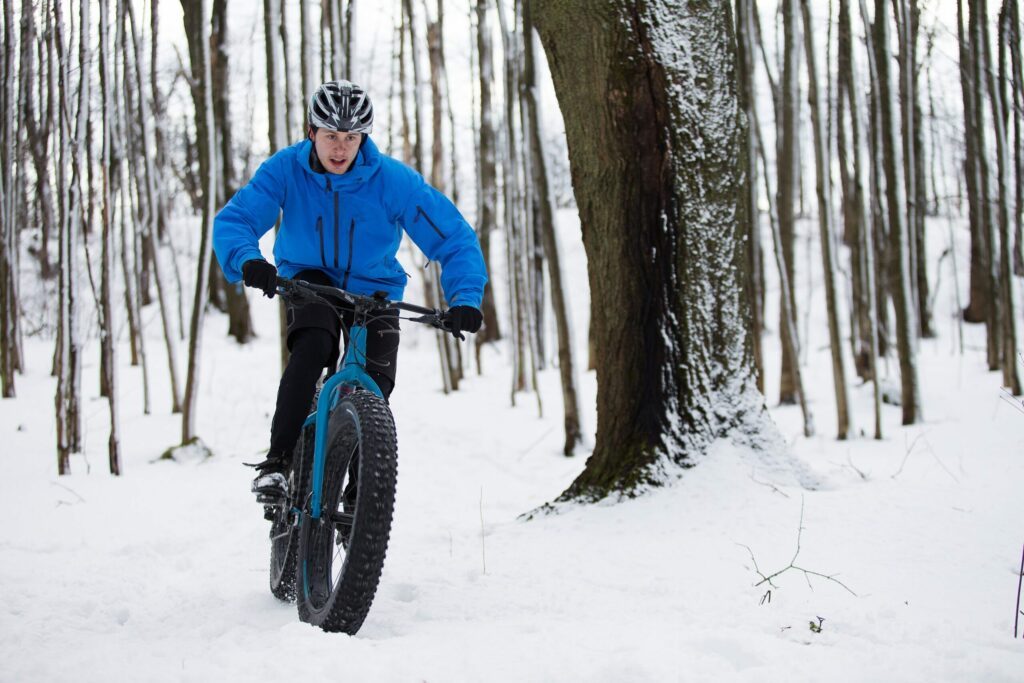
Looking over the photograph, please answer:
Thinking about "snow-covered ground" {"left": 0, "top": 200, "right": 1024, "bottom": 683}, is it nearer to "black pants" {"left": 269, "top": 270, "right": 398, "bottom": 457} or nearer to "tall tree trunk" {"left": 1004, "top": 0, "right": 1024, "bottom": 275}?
"black pants" {"left": 269, "top": 270, "right": 398, "bottom": 457}

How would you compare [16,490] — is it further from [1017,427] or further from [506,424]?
[1017,427]

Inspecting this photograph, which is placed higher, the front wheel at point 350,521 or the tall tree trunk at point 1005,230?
the tall tree trunk at point 1005,230

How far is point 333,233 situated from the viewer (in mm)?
3168

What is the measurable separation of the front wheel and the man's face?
0.91 meters

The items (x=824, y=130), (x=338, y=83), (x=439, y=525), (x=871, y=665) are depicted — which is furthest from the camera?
(x=824, y=130)

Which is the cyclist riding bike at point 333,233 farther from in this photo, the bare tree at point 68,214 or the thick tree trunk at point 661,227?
the bare tree at point 68,214

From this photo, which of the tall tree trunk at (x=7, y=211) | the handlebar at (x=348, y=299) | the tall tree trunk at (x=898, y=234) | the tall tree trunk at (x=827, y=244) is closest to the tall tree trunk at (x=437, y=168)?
the tall tree trunk at (x=7, y=211)

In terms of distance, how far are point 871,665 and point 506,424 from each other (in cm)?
704

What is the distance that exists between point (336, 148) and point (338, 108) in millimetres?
149

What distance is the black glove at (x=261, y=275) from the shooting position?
265 centimetres

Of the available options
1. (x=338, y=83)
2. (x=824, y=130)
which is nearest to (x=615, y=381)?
(x=338, y=83)

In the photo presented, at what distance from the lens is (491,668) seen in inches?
88.6

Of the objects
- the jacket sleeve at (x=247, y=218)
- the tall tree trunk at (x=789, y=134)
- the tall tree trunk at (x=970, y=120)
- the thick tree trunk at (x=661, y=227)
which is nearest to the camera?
the jacket sleeve at (x=247, y=218)

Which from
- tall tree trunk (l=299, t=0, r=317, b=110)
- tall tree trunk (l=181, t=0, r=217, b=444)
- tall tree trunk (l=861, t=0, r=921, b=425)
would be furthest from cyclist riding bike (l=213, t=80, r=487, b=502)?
tall tree trunk (l=861, t=0, r=921, b=425)
